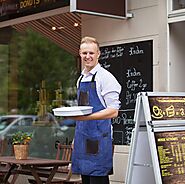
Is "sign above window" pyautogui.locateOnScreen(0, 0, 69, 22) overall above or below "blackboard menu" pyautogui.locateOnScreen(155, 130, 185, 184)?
above

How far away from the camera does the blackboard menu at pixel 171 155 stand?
4980mm

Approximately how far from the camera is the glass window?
9.83m

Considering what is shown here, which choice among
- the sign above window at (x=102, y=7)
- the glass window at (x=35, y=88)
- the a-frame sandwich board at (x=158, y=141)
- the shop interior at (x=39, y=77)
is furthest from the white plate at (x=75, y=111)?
the glass window at (x=35, y=88)

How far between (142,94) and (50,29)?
498cm

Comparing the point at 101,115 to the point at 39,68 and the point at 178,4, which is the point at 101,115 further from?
the point at 39,68

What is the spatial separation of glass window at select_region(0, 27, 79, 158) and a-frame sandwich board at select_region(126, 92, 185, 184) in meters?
4.15

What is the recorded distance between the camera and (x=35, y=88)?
10617mm

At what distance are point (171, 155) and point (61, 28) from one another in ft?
16.8

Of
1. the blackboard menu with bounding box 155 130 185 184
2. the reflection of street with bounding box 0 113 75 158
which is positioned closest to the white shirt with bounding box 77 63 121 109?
the blackboard menu with bounding box 155 130 185 184

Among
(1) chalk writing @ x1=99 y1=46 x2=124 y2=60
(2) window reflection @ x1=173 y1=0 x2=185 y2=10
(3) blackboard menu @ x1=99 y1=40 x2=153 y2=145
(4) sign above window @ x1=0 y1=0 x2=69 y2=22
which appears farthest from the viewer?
(4) sign above window @ x1=0 y1=0 x2=69 y2=22

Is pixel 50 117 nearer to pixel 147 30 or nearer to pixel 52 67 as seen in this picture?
pixel 52 67

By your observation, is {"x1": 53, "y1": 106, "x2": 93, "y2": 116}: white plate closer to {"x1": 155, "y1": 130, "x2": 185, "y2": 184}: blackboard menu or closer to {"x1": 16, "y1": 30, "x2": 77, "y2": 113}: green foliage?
{"x1": 155, "y1": 130, "x2": 185, "y2": 184}: blackboard menu

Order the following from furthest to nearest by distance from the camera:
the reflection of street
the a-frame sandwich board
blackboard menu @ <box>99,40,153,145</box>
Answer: the reflection of street < blackboard menu @ <box>99,40,153,145</box> < the a-frame sandwich board

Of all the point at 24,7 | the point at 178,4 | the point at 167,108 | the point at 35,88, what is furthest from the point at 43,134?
the point at 167,108
